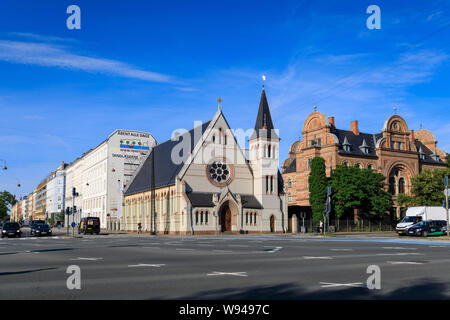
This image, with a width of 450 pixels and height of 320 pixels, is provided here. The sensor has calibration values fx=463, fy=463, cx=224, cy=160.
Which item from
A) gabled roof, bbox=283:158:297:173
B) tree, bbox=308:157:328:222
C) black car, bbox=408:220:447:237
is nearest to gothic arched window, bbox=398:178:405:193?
gabled roof, bbox=283:158:297:173

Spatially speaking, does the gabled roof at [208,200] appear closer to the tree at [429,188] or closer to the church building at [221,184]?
the church building at [221,184]

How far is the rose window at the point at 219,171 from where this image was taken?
5700 centimetres

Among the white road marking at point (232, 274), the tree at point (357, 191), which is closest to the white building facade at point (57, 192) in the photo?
the tree at point (357, 191)

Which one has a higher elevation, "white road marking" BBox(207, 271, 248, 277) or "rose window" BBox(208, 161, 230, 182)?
"rose window" BBox(208, 161, 230, 182)

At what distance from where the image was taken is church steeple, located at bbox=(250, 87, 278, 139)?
5828 centimetres

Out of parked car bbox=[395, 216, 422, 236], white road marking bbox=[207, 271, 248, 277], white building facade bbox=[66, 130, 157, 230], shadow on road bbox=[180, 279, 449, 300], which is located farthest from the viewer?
white building facade bbox=[66, 130, 157, 230]

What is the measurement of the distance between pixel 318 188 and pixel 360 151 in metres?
12.8

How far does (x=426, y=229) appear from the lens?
40.3m

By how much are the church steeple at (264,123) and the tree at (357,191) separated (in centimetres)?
1060

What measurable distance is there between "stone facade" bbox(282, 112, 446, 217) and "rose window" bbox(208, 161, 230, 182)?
596 inches

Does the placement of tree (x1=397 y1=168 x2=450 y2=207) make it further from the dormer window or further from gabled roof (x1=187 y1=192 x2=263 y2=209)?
gabled roof (x1=187 y1=192 x2=263 y2=209)

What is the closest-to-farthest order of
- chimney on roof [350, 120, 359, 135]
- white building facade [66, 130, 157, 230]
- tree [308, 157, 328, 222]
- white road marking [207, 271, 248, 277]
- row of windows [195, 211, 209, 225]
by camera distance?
white road marking [207, 271, 248, 277] < row of windows [195, 211, 209, 225] < tree [308, 157, 328, 222] < chimney on roof [350, 120, 359, 135] < white building facade [66, 130, 157, 230]
